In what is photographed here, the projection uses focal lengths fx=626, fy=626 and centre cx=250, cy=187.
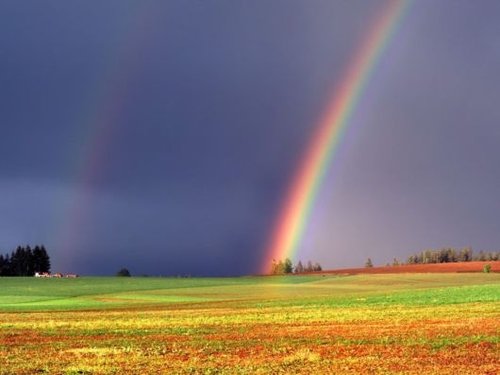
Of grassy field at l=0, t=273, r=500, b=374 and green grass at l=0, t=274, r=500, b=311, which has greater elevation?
grassy field at l=0, t=273, r=500, b=374

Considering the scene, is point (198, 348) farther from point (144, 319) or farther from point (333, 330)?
point (144, 319)

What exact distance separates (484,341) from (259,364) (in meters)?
11.4

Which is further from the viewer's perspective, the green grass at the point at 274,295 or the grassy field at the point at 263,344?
the green grass at the point at 274,295

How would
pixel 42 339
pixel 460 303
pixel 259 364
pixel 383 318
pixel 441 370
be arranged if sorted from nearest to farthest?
Result: 1. pixel 441 370
2. pixel 259 364
3. pixel 42 339
4. pixel 383 318
5. pixel 460 303

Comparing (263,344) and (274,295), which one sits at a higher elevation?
(263,344)

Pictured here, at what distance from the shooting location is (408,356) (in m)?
23.9

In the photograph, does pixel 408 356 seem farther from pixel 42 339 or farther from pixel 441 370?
pixel 42 339

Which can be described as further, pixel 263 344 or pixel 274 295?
pixel 274 295

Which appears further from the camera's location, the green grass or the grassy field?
the green grass

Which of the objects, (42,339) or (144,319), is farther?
(144,319)

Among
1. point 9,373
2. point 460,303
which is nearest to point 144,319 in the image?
point 9,373

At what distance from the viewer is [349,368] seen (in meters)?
21.4

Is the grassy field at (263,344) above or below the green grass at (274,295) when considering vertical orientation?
above

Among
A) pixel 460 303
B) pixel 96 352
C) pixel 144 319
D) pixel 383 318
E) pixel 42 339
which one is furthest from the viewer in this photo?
pixel 460 303
